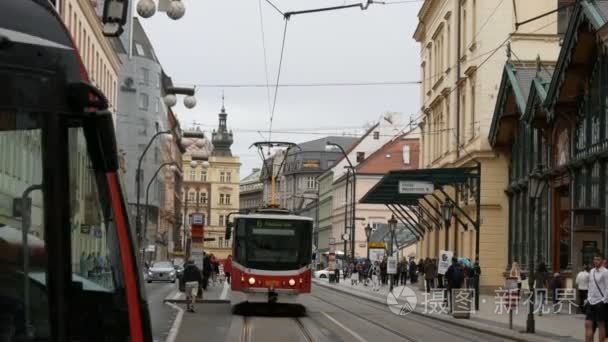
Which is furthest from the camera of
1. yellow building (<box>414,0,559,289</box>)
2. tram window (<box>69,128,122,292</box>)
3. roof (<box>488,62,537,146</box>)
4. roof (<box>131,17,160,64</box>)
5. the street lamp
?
roof (<box>131,17,160,64</box>)

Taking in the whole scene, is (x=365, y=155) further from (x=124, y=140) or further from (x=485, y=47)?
(x=485, y=47)

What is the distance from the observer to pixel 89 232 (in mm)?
6438

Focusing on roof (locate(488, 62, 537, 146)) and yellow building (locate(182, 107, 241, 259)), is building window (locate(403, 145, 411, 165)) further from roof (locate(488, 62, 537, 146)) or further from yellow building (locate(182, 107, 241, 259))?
roof (locate(488, 62, 537, 146))

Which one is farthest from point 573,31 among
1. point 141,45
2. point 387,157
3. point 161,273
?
point 387,157

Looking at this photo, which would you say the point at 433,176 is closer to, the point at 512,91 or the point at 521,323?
the point at 512,91

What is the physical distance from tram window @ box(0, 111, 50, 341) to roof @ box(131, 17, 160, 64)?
88.0 metres

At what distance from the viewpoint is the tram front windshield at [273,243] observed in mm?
31516

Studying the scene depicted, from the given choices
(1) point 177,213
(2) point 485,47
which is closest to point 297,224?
(2) point 485,47

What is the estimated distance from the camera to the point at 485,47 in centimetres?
5350

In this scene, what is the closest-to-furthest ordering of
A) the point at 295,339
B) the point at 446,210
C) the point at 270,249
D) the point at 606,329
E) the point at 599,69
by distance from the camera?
the point at 606,329
the point at 295,339
the point at 270,249
the point at 599,69
the point at 446,210

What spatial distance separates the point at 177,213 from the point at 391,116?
32323 millimetres

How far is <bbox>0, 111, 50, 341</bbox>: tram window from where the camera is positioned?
5602mm

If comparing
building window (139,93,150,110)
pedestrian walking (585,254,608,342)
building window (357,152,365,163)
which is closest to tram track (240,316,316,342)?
pedestrian walking (585,254,608,342)

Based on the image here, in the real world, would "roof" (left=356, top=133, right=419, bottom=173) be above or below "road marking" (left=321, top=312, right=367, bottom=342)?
above
